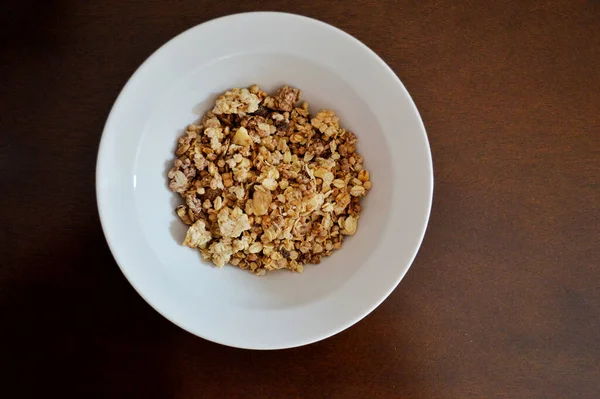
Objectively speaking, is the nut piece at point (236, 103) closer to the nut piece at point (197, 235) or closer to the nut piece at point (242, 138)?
the nut piece at point (242, 138)

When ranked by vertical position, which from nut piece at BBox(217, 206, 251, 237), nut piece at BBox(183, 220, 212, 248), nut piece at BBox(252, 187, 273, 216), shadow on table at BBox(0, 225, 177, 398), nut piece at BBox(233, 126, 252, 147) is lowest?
shadow on table at BBox(0, 225, 177, 398)

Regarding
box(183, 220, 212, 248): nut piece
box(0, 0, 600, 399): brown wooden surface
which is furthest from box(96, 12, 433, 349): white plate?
box(0, 0, 600, 399): brown wooden surface

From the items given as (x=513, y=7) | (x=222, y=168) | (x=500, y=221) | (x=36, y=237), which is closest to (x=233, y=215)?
(x=222, y=168)

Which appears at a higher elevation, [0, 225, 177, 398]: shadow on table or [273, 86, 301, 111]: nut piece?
[273, 86, 301, 111]: nut piece

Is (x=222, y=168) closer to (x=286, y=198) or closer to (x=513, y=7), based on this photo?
(x=286, y=198)

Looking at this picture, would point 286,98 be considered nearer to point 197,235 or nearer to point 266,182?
point 266,182

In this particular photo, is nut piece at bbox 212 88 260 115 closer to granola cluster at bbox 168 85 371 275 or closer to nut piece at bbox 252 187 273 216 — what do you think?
granola cluster at bbox 168 85 371 275

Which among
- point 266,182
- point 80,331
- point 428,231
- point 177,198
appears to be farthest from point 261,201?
point 80,331

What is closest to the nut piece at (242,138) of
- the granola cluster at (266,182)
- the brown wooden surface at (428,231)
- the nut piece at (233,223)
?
the granola cluster at (266,182)
